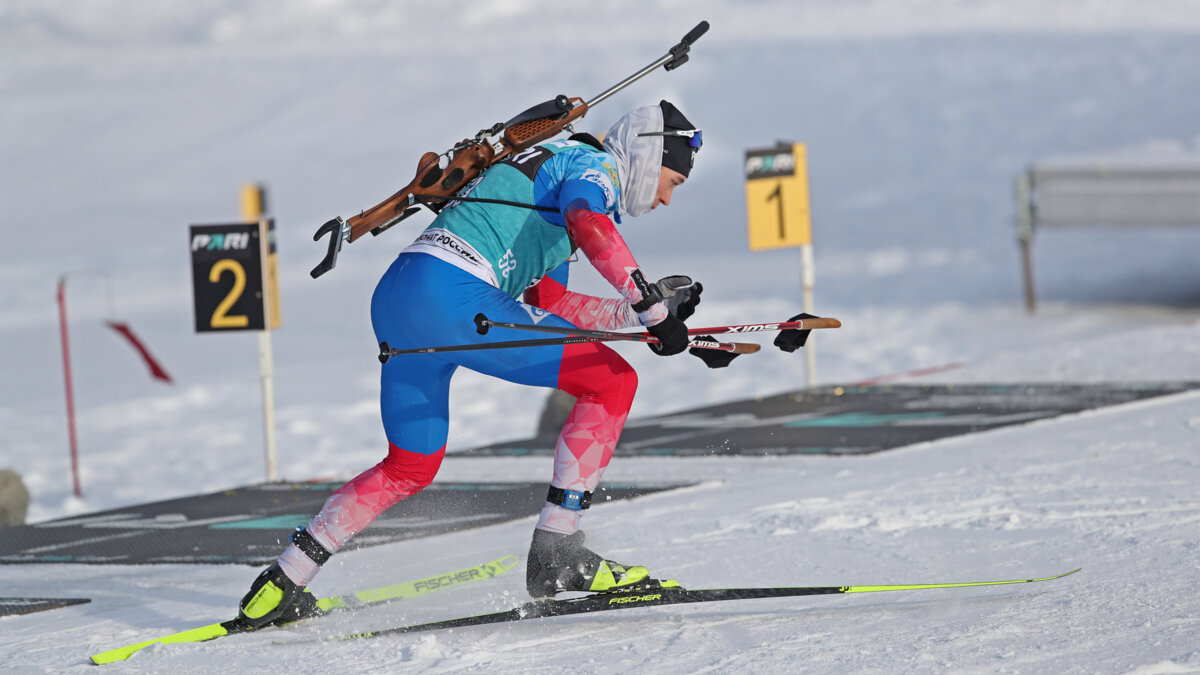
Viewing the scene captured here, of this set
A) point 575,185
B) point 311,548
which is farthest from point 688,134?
point 311,548

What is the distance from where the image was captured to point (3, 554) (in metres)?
6.53

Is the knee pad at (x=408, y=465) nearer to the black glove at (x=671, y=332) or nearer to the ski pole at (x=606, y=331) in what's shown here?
the ski pole at (x=606, y=331)

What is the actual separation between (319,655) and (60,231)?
140 ft

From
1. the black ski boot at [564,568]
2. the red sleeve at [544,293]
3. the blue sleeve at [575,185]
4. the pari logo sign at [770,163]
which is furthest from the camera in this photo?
the pari logo sign at [770,163]

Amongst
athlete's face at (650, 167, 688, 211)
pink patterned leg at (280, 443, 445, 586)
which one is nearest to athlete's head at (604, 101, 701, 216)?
athlete's face at (650, 167, 688, 211)

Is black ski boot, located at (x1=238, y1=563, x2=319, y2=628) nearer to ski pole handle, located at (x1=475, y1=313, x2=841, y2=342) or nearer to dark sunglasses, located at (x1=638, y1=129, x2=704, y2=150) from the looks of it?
ski pole handle, located at (x1=475, y1=313, x2=841, y2=342)

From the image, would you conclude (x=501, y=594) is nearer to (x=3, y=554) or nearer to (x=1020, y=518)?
(x=1020, y=518)

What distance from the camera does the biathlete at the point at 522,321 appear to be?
4.18m

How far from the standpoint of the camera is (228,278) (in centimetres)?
839

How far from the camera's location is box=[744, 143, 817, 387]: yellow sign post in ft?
35.3

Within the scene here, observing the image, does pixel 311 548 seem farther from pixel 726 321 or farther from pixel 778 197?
pixel 726 321

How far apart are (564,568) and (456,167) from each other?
1164 millimetres

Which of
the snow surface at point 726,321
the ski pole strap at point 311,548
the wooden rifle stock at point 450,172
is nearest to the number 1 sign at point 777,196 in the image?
the snow surface at point 726,321

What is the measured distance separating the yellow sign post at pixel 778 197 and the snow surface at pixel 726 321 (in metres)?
1.27
